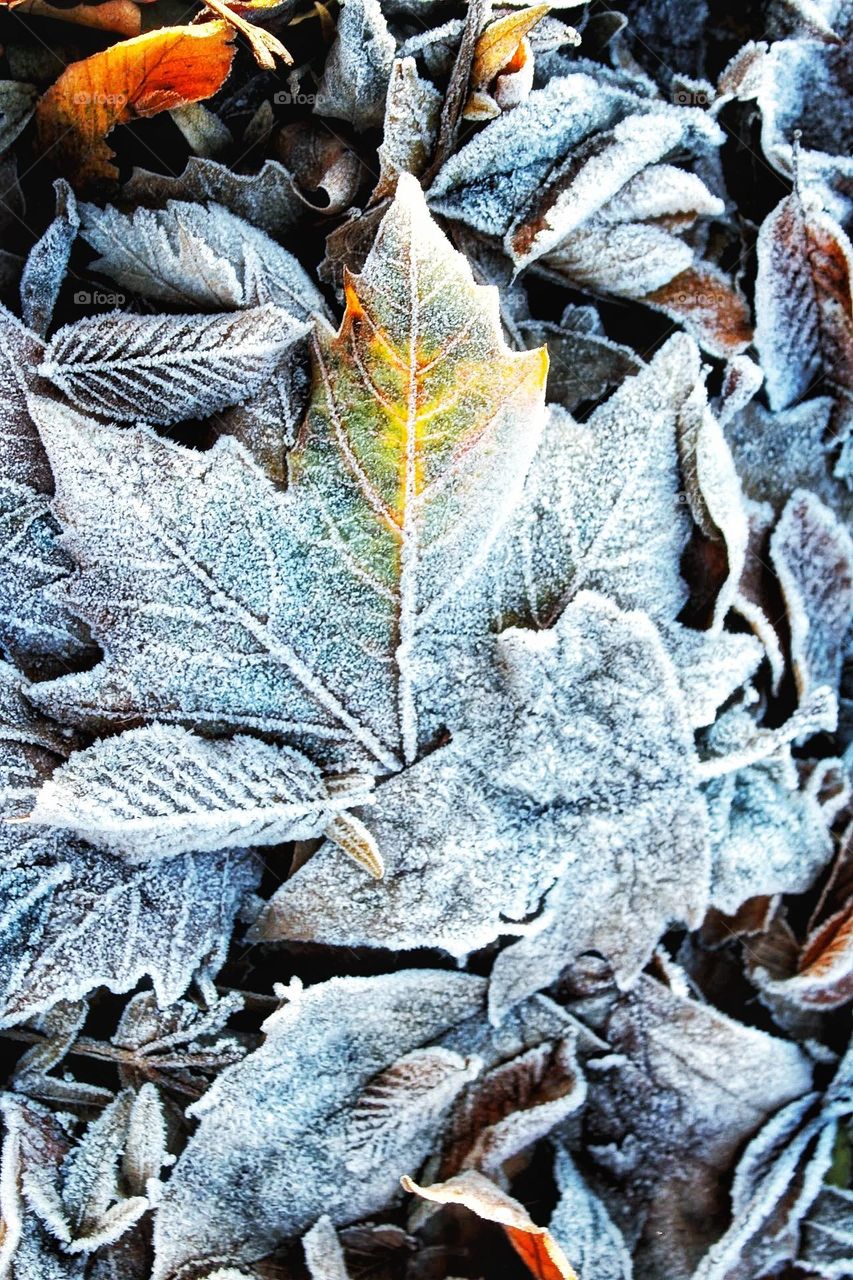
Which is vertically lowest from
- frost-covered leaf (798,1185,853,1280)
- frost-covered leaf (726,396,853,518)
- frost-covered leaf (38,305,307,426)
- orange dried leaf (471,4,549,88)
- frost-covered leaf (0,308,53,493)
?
frost-covered leaf (798,1185,853,1280)

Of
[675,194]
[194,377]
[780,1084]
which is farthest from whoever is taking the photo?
[780,1084]

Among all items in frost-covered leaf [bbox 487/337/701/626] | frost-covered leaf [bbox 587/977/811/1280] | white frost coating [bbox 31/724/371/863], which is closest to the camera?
white frost coating [bbox 31/724/371/863]

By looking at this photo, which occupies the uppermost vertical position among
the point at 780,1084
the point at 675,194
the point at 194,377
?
the point at 675,194

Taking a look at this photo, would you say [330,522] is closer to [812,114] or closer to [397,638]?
[397,638]

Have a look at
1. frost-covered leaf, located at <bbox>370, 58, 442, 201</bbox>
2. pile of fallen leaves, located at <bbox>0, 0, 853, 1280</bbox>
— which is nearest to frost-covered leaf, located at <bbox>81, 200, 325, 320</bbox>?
pile of fallen leaves, located at <bbox>0, 0, 853, 1280</bbox>

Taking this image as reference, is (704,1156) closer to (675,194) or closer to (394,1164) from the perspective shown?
(394,1164)

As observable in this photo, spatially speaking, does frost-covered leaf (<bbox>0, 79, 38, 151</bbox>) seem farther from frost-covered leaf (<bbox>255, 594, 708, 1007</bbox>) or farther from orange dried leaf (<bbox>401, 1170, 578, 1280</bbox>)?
orange dried leaf (<bbox>401, 1170, 578, 1280</bbox>)

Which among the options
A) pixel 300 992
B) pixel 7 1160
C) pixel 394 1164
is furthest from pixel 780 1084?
pixel 7 1160
